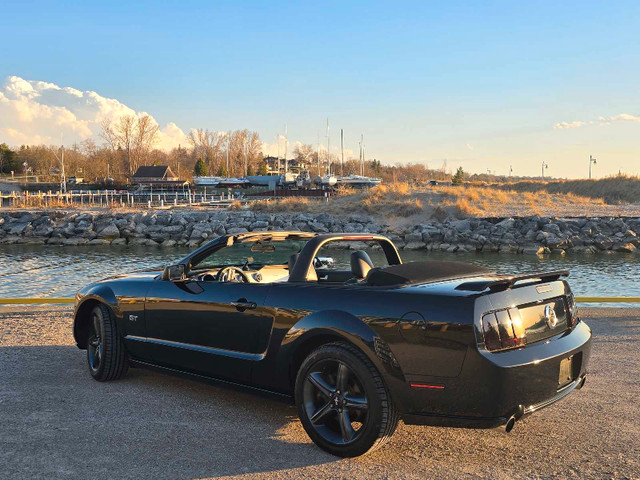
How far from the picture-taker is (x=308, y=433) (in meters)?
4.24

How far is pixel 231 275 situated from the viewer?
216 inches

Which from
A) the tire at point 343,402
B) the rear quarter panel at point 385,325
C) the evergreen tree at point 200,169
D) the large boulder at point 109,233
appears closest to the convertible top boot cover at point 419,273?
the rear quarter panel at point 385,325

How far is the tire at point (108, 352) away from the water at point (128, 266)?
10.8m

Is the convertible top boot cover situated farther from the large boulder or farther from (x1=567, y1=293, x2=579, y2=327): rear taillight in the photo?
the large boulder

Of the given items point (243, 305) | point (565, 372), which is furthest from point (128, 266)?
point (565, 372)

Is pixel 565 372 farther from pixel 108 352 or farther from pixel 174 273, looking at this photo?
pixel 108 352

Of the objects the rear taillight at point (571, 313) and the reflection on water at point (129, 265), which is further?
the reflection on water at point (129, 265)

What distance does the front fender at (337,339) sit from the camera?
3891mm

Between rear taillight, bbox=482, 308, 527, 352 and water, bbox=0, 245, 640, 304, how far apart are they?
537 inches

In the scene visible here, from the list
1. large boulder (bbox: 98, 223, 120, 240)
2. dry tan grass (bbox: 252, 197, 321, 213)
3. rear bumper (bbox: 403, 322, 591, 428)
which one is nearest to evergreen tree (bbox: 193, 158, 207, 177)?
dry tan grass (bbox: 252, 197, 321, 213)

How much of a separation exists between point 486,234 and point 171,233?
758 inches

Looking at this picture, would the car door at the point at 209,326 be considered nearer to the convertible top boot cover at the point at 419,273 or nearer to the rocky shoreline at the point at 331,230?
the convertible top boot cover at the point at 419,273

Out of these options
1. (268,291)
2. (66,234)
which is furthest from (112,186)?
(268,291)

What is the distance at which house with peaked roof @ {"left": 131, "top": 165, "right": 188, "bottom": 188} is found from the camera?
10888 centimetres
